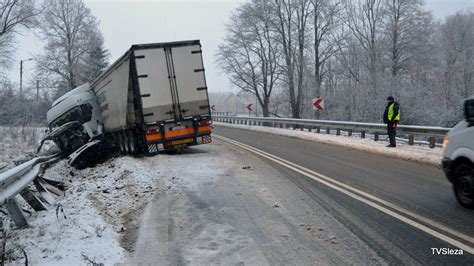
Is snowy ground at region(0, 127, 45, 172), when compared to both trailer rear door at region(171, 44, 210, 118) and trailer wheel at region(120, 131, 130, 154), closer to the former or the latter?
trailer wheel at region(120, 131, 130, 154)

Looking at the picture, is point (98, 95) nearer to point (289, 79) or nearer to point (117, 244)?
point (117, 244)

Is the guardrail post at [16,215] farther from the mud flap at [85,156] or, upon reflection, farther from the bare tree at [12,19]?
the bare tree at [12,19]

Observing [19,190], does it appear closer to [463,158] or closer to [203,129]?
[463,158]

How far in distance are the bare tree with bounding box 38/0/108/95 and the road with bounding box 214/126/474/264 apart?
40.1 metres

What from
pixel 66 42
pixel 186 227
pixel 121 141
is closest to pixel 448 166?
pixel 186 227

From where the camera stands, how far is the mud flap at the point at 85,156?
15812 mm

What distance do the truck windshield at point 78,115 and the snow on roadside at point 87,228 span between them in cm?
1049

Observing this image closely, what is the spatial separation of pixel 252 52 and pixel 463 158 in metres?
35.8

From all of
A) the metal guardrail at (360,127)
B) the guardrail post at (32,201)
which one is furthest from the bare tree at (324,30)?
the guardrail post at (32,201)

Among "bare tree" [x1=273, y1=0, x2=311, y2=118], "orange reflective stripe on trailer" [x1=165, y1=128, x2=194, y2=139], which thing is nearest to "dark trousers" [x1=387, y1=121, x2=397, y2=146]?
"orange reflective stripe on trailer" [x1=165, y1=128, x2=194, y2=139]

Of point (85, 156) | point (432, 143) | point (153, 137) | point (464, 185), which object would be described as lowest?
point (432, 143)

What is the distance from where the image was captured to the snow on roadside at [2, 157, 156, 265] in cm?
455

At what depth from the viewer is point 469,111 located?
579 cm

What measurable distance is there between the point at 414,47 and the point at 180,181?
1348 inches
